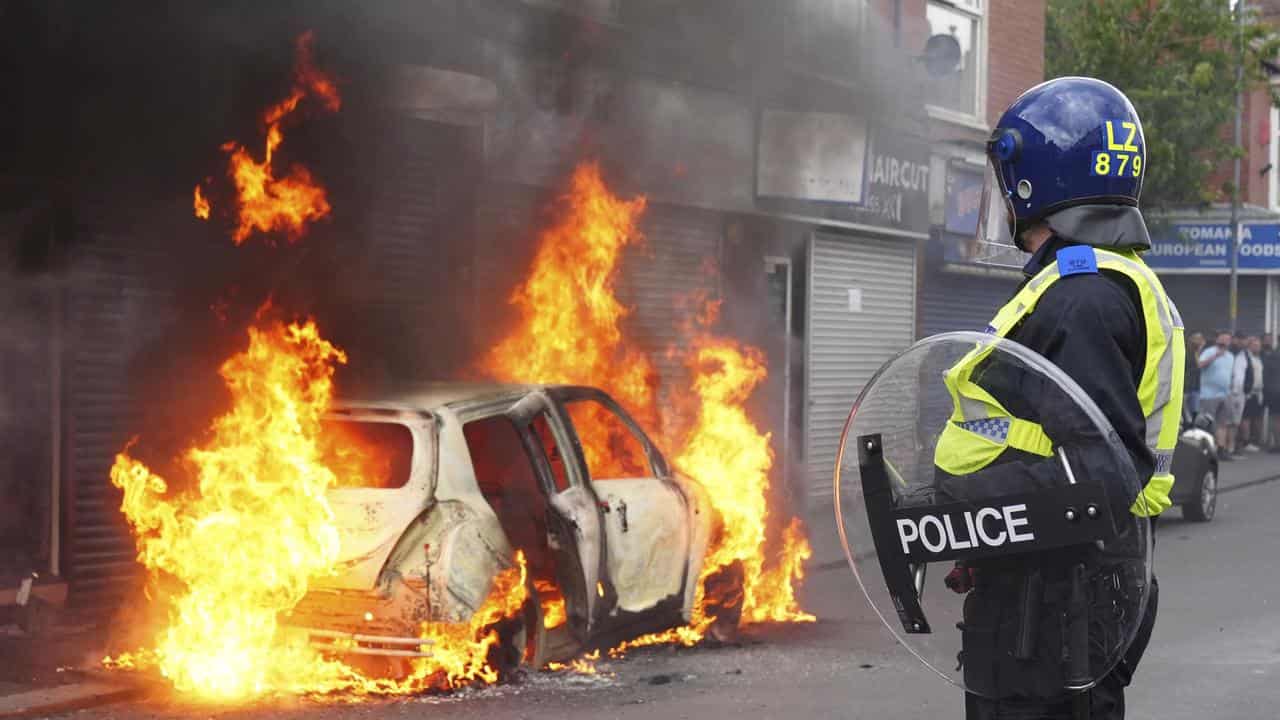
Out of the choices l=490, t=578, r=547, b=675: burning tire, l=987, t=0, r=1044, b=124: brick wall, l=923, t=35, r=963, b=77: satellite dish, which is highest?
l=987, t=0, r=1044, b=124: brick wall

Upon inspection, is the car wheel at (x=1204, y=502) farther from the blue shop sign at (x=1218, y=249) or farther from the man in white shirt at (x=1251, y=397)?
the blue shop sign at (x=1218, y=249)

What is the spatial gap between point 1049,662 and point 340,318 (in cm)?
846

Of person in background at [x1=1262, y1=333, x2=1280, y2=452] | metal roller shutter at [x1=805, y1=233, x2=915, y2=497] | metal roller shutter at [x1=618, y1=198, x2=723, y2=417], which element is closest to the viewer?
metal roller shutter at [x1=618, y1=198, x2=723, y2=417]

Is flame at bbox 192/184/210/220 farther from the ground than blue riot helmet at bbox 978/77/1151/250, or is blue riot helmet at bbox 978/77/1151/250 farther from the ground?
flame at bbox 192/184/210/220

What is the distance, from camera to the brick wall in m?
20.1

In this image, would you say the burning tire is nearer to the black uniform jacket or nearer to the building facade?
the black uniform jacket

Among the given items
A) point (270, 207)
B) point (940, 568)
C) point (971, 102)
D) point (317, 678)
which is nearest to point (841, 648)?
point (317, 678)

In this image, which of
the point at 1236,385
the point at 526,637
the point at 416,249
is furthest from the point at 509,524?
the point at 1236,385

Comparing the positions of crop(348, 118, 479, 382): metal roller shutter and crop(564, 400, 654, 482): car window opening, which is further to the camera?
crop(348, 118, 479, 382): metal roller shutter

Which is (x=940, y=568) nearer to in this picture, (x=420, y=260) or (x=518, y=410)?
(x=518, y=410)

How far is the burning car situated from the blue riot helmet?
385 centimetres

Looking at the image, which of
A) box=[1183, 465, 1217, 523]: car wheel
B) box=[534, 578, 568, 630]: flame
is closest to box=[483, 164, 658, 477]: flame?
box=[534, 578, 568, 630]: flame

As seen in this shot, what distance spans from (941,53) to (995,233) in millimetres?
14438

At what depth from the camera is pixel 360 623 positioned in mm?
6504
